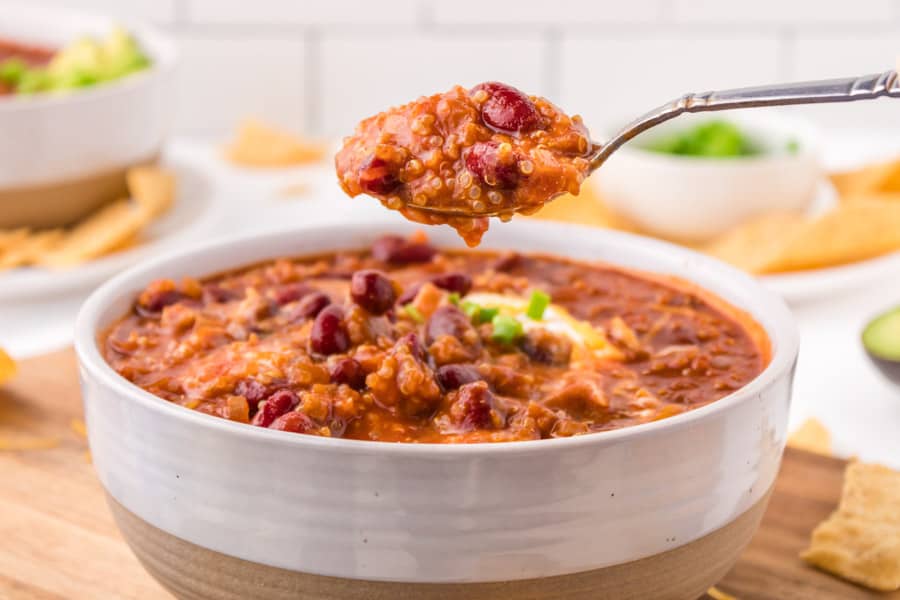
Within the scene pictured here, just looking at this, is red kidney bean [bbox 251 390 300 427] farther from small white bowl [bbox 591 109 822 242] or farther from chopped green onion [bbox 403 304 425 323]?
small white bowl [bbox 591 109 822 242]

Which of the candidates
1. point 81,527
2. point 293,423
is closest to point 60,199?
point 81,527

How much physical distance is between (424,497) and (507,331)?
0.76 metres

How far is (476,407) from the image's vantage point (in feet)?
7.54

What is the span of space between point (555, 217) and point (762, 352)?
2.23m

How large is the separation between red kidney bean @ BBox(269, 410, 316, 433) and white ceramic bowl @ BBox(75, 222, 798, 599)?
0.46 feet

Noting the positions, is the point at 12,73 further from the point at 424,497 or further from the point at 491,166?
the point at 424,497

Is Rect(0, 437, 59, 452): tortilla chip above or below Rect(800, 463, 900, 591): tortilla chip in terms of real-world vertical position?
below

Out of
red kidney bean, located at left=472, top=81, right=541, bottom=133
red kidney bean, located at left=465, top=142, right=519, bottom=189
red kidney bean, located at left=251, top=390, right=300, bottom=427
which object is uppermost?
red kidney bean, located at left=472, top=81, right=541, bottom=133

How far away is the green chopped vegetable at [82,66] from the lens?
16.9 ft

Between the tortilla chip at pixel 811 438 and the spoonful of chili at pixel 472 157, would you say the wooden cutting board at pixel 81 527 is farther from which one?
the spoonful of chili at pixel 472 157

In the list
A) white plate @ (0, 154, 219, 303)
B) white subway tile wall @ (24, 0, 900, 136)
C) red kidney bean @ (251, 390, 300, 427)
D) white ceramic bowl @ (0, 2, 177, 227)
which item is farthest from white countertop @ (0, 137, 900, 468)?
white subway tile wall @ (24, 0, 900, 136)

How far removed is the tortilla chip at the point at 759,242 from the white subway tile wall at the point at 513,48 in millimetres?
3350

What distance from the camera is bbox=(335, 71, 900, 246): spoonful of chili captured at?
239 cm

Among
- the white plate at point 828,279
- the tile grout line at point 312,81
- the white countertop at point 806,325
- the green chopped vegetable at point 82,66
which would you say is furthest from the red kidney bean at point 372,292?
the tile grout line at point 312,81
